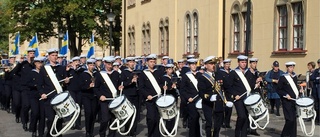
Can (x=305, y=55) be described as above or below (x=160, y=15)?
below

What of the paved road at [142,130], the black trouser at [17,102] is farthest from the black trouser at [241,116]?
the black trouser at [17,102]

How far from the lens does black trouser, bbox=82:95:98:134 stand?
12.8 meters

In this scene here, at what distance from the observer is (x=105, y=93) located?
12.3m

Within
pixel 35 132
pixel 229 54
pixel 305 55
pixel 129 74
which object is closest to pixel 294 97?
pixel 129 74

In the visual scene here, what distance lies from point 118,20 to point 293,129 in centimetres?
4344

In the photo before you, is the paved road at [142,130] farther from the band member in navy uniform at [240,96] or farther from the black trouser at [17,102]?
the band member in navy uniform at [240,96]

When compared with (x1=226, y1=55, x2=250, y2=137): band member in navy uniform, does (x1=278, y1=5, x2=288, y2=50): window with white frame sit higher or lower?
higher

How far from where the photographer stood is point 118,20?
55.0 m

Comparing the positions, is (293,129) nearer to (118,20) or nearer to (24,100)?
(24,100)

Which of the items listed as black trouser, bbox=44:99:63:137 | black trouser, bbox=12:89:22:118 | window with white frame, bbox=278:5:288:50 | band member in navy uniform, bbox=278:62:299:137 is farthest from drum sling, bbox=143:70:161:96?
window with white frame, bbox=278:5:288:50

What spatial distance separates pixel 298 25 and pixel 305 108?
30.3 feet

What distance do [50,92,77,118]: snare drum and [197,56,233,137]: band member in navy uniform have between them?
2.39 meters

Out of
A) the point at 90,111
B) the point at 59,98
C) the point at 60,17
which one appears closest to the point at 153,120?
the point at 90,111

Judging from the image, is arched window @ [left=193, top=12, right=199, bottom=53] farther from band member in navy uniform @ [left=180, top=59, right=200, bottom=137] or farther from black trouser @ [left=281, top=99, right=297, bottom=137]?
band member in navy uniform @ [left=180, top=59, right=200, bottom=137]
